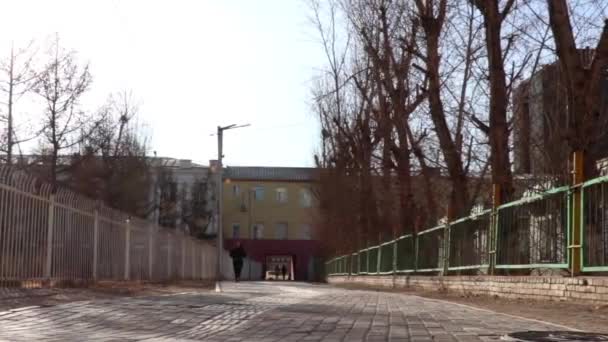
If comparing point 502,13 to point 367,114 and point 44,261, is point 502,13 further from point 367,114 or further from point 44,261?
point 367,114

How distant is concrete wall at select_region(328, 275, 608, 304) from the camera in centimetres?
1015

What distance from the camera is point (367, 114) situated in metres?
33.6

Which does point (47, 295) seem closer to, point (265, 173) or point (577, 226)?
point (577, 226)

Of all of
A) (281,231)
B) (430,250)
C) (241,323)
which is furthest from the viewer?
(281,231)

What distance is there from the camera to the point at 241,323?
8.53 metres

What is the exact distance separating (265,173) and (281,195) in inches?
161

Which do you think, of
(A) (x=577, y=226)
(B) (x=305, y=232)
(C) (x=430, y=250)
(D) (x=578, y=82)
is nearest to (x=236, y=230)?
(B) (x=305, y=232)

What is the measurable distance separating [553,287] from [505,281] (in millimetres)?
2490

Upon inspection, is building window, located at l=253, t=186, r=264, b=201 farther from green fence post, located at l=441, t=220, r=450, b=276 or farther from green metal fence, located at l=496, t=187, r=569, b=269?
green metal fence, located at l=496, t=187, r=569, b=269

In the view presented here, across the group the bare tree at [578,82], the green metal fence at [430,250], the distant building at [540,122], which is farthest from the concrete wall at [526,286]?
the distant building at [540,122]

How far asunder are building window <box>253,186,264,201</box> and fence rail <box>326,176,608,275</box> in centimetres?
7033

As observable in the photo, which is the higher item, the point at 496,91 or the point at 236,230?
the point at 496,91

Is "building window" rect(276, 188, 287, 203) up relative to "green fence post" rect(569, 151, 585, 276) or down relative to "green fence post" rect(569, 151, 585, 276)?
up

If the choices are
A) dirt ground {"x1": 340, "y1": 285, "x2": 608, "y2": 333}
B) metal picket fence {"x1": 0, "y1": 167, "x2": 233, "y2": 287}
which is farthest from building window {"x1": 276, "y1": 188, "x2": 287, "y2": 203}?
dirt ground {"x1": 340, "y1": 285, "x2": 608, "y2": 333}
